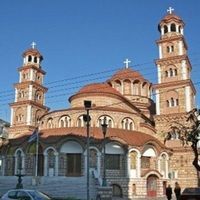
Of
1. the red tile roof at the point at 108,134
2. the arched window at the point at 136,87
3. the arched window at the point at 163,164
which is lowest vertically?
the arched window at the point at 163,164

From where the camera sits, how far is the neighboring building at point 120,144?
40.7m

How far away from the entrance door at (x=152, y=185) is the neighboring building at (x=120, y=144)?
110 millimetres

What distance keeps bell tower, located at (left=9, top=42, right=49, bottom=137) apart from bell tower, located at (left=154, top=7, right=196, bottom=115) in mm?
23293

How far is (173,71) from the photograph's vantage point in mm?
52906

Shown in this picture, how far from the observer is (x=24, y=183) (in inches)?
1499

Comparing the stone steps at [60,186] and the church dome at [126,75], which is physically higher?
the church dome at [126,75]

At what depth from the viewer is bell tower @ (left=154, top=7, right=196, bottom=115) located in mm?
50844

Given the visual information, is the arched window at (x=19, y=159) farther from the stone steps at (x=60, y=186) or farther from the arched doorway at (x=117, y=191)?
the arched doorway at (x=117, y=191)

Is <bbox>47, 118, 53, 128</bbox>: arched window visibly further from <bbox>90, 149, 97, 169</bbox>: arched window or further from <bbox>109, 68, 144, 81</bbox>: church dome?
<bbox>109, 68, 144, 81</bbox>: church dome

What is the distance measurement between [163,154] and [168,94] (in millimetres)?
9970

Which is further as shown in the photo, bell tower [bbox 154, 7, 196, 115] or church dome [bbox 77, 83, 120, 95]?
church dome [bbox 77, 83, 120, 95]

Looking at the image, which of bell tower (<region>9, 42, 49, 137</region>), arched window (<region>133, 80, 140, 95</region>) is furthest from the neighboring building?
bell tower (<region>9, 42, 49, 137</region>)

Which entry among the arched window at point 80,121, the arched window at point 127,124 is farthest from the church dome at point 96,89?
the arched window at point 127,124

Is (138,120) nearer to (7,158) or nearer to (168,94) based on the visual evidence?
(168,94)
